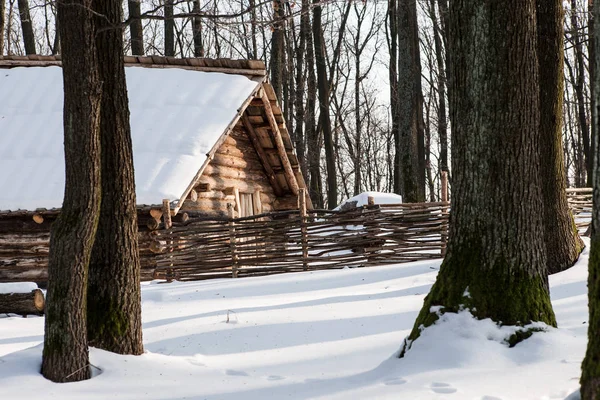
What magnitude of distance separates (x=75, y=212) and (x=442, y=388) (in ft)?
9.37

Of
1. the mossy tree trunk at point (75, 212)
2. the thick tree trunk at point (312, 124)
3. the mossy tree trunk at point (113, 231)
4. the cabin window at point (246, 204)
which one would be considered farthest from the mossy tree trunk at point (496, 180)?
the thick tree trunk at point (312, 124)

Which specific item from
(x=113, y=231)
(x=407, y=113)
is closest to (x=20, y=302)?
(x=113, y=231)

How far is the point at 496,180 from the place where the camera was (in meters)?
5.43

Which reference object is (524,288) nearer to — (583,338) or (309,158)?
(583,338)

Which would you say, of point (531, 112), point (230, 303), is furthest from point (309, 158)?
point (531, 112)

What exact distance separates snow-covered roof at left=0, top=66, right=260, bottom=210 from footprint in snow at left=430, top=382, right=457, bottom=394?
8.76m

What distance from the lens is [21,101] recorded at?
15.8 metres

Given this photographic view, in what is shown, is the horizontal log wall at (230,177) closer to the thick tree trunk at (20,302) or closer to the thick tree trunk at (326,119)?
the thick tree trunk at (20,302)

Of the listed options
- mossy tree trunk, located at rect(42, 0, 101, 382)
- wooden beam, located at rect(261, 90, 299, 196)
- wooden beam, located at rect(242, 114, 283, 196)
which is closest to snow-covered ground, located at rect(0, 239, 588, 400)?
mossy tree trunk, located at rect(42, 0, 101, 382)

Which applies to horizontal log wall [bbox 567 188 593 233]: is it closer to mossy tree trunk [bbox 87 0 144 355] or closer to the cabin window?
the cabin window

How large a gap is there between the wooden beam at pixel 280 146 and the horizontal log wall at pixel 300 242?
295 cm

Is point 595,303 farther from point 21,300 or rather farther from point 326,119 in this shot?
point 326,119

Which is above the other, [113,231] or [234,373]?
[113,231]

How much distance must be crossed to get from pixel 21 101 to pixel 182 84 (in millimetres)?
3547
